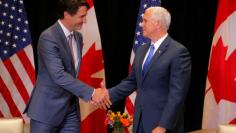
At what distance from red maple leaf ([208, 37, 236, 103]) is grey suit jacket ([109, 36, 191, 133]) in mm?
1199

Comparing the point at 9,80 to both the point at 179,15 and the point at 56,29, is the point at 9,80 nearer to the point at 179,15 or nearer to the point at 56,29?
the point at 56,29

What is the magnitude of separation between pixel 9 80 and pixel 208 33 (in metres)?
2.14

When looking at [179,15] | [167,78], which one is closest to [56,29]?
[167,78]

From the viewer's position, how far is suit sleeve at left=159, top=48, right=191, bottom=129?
3238 millimetres

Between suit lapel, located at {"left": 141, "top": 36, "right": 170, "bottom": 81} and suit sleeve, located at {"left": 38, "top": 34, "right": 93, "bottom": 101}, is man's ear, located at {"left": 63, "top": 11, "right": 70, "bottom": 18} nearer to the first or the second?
suit sleeve, located at {"left": 38, "top": 34, "right": 93, "bottom": 101}

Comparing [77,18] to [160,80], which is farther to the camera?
[77,18]

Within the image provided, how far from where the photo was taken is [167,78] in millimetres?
3330

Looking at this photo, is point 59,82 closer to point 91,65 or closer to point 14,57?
point 91,65

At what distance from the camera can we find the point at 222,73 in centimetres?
450

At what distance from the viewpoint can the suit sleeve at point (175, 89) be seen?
3238 millimetres

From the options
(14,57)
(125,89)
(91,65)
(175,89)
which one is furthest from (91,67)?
(175,89)

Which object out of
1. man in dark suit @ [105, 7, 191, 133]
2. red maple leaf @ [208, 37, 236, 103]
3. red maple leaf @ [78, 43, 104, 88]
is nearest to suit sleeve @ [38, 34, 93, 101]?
man in dark suit @ [105, 7, 191, 133]

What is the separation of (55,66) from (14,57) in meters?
1.59

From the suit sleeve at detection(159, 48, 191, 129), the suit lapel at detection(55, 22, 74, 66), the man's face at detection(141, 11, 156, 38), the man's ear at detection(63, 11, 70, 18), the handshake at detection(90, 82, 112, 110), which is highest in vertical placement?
the man's ear at detection(63, 11, 70, 18)
